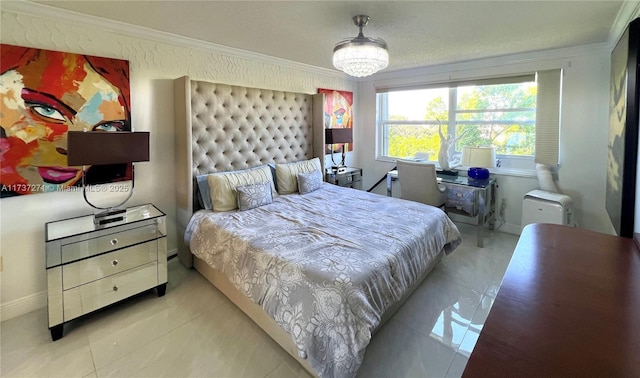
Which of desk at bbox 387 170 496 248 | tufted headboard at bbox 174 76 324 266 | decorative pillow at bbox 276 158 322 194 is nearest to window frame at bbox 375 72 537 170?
desk at bbox 387 170 496 248

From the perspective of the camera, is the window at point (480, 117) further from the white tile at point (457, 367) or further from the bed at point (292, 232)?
the white tile at point (457, 367)

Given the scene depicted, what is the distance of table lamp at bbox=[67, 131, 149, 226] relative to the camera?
2.02 m

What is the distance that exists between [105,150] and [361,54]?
1969mm

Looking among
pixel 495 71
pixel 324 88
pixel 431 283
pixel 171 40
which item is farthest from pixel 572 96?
pixel 171 40

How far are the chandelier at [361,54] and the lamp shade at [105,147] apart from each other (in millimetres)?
1642

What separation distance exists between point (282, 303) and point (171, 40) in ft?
8.47

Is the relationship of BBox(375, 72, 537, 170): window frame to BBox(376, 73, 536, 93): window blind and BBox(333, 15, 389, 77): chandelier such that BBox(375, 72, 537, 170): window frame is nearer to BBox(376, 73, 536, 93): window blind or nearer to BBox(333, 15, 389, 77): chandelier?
BBox(376, 73, 536, 93): window blind

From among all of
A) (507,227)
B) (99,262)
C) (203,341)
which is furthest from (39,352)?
(507,227)

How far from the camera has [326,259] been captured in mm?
1779

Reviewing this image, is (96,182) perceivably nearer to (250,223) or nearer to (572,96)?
(250,223)

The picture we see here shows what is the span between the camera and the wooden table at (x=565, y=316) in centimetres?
71

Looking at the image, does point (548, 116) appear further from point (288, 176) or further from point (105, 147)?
point (105, 147)

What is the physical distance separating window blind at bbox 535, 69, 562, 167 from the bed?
1.68 m

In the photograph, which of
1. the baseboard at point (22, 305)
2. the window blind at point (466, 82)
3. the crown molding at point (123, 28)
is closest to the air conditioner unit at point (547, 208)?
the window blind at point (466, 82)
